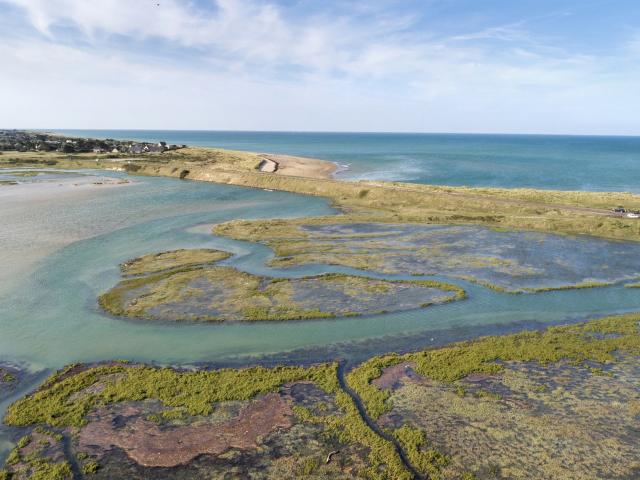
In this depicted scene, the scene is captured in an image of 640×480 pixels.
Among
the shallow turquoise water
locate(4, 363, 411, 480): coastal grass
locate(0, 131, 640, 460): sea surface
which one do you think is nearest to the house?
locate(0, 131, 640, 460): sea surface

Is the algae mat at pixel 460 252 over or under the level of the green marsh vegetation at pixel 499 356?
over

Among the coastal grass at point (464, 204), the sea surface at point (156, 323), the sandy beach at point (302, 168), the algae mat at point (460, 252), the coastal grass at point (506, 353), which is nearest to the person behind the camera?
the coastal grass at point (506, 353)

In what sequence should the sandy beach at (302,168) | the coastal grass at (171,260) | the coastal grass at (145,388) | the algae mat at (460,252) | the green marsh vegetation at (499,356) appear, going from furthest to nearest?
the sandy beach at (302,168) < the coastal grass at (171,260) < the algae mat at (460,252) < the green marsh vegetation at (499,356) < the coastal grass at (145,388)

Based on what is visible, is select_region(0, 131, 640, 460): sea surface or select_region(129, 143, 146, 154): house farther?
select_region(129, 143, 146, 154): house

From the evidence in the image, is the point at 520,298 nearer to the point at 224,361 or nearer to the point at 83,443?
the point at 224,361

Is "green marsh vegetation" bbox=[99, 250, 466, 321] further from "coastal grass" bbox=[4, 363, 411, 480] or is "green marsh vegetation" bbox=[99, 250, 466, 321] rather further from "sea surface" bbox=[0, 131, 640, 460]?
"coastal grass" bbox=[4, 363, 411, 480]

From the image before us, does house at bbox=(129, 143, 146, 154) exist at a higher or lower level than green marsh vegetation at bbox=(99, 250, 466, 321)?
higher

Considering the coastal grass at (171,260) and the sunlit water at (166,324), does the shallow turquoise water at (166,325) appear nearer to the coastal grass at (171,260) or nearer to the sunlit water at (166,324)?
the sunlit water at (166,324)

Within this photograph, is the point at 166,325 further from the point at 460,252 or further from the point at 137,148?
the point at 137,148

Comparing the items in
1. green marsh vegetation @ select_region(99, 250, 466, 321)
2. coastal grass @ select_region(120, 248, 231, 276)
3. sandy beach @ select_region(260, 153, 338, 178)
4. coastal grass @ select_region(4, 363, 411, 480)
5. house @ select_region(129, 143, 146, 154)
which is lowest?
coastal grass @ select_region(4, 363, 411, 480)

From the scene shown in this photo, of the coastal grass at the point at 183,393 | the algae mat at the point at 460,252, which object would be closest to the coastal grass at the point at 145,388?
the coastal grass at the point at 183,393

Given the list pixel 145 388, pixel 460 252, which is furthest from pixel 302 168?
pixel 145 388
